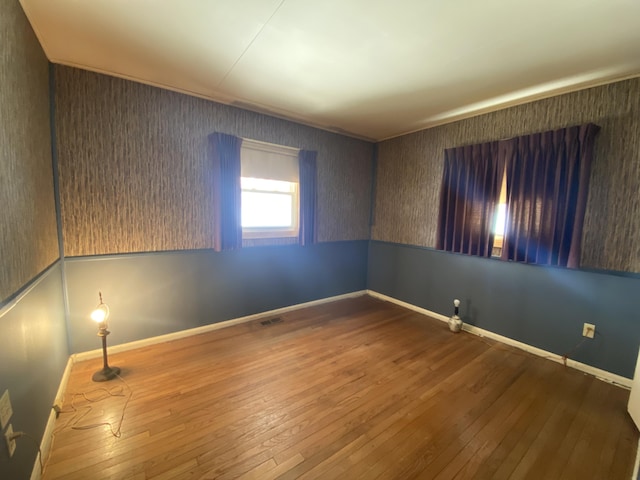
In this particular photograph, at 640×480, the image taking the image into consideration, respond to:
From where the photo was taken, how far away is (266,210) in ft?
10.2

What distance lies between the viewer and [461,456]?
141cm

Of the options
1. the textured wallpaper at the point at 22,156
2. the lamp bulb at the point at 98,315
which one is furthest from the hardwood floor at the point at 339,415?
the textured wallpaper at the point at 22,156

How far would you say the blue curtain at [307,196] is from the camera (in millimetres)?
3188

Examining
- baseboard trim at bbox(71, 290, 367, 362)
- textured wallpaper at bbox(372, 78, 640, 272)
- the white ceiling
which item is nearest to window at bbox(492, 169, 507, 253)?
textured wallpaper at bbox(372, 78, 640, 272)

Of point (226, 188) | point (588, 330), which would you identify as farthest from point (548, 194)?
point (226, 188)

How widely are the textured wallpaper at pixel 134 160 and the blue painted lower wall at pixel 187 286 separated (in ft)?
0.56

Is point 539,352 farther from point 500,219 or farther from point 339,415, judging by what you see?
point 339,415

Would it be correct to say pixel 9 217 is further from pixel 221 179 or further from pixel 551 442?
pixel 551 442

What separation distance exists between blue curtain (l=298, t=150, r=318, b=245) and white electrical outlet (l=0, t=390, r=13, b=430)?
99.6 inches

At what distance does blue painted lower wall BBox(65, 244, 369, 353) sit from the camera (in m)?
2.18

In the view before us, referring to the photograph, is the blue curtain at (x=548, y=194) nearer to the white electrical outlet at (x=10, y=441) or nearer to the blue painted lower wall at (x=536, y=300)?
the blue painted lower wall at (x=536, y=300)

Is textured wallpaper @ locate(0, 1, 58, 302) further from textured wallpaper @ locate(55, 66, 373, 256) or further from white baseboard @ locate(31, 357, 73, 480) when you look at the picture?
white baseboard @ locate(31, 357, 73, 480)

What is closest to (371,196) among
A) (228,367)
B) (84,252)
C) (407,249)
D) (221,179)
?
(407,249)

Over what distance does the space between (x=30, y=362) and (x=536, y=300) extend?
375cm
